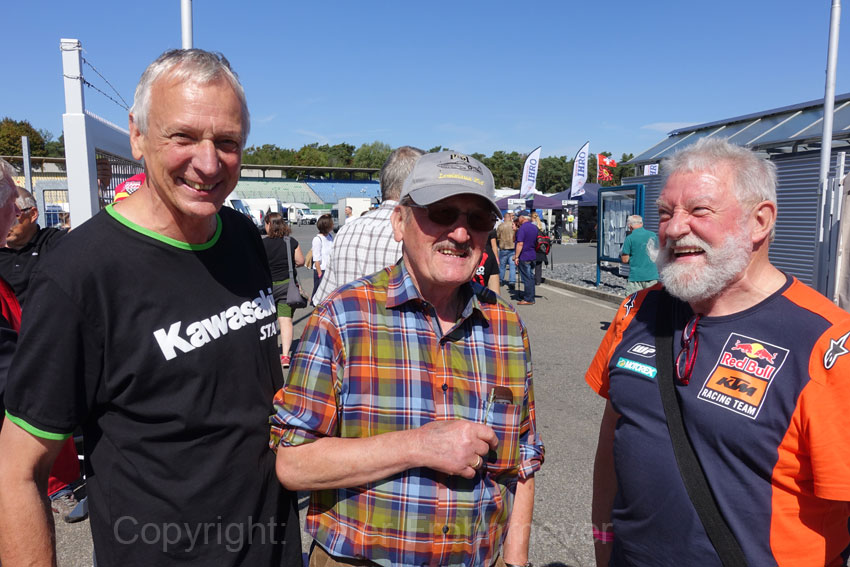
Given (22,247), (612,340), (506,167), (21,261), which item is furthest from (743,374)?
(506,167)

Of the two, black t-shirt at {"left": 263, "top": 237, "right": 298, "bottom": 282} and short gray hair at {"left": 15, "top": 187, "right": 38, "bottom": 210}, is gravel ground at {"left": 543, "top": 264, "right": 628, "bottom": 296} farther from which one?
short gray hair at {"left": 15, "top": 187, "right": 38, "bottom": 210}

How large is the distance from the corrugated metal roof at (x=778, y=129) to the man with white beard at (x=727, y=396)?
33.2 ft

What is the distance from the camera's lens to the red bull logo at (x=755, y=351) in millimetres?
1625

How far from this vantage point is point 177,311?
153 centimetres

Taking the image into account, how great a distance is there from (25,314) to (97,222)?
0.30 metres

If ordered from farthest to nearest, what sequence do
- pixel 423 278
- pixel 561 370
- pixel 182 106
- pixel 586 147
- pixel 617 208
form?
1. pixel 586 147
2. pixel 617 208
3. pixel 561 370
4. pixel 423 278
5. pixel 182 106

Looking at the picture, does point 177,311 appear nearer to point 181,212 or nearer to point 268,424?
point 181,212

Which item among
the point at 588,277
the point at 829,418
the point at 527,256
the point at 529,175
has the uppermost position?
the point at 529,175

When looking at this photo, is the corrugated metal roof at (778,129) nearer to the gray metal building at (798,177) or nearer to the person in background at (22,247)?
the gray metal building at (798,177)

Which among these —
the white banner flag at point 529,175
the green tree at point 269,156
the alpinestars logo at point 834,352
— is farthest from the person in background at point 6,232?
the green tree at point 269,156

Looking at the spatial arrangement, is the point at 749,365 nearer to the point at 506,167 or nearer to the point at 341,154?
the point at 506,167

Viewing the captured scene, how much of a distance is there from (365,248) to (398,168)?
0.56 meters

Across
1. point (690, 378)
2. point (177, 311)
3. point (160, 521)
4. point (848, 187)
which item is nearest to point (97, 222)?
point (177, 311)

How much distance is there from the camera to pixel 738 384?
1.65 m
